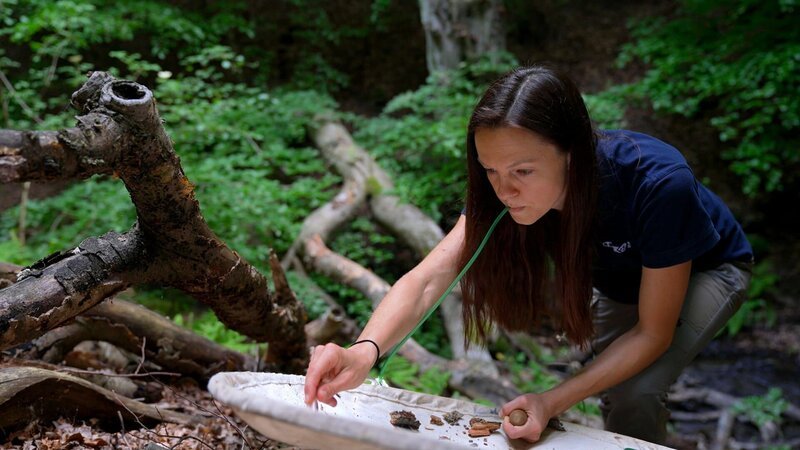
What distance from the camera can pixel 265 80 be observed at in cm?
800

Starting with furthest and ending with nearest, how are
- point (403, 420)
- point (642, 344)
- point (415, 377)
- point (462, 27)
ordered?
point (462, 27) → point (415, 377) → point (642, 344) → point (403, 420)

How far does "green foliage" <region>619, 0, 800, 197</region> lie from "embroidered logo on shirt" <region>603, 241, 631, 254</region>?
4153 mm

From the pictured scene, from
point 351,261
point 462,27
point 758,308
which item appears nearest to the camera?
point 351,261

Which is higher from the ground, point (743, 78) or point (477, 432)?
point (743, 78)

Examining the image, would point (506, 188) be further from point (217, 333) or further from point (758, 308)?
point (758, 308)

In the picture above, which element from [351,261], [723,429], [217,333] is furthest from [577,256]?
[723,429]

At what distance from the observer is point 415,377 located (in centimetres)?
379

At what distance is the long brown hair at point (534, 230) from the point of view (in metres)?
1.61

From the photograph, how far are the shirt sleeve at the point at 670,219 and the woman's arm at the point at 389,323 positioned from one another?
0.60 metres

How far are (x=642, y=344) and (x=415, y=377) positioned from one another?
2.17 meters

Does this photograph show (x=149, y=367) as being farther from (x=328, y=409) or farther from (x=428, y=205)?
(x=428, y=205)

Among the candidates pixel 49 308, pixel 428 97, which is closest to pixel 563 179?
pixel 49 308

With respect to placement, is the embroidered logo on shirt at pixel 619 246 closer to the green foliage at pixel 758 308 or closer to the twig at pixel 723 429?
the twig at pixel 723 429

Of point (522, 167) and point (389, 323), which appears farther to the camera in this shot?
point (389, 323)
